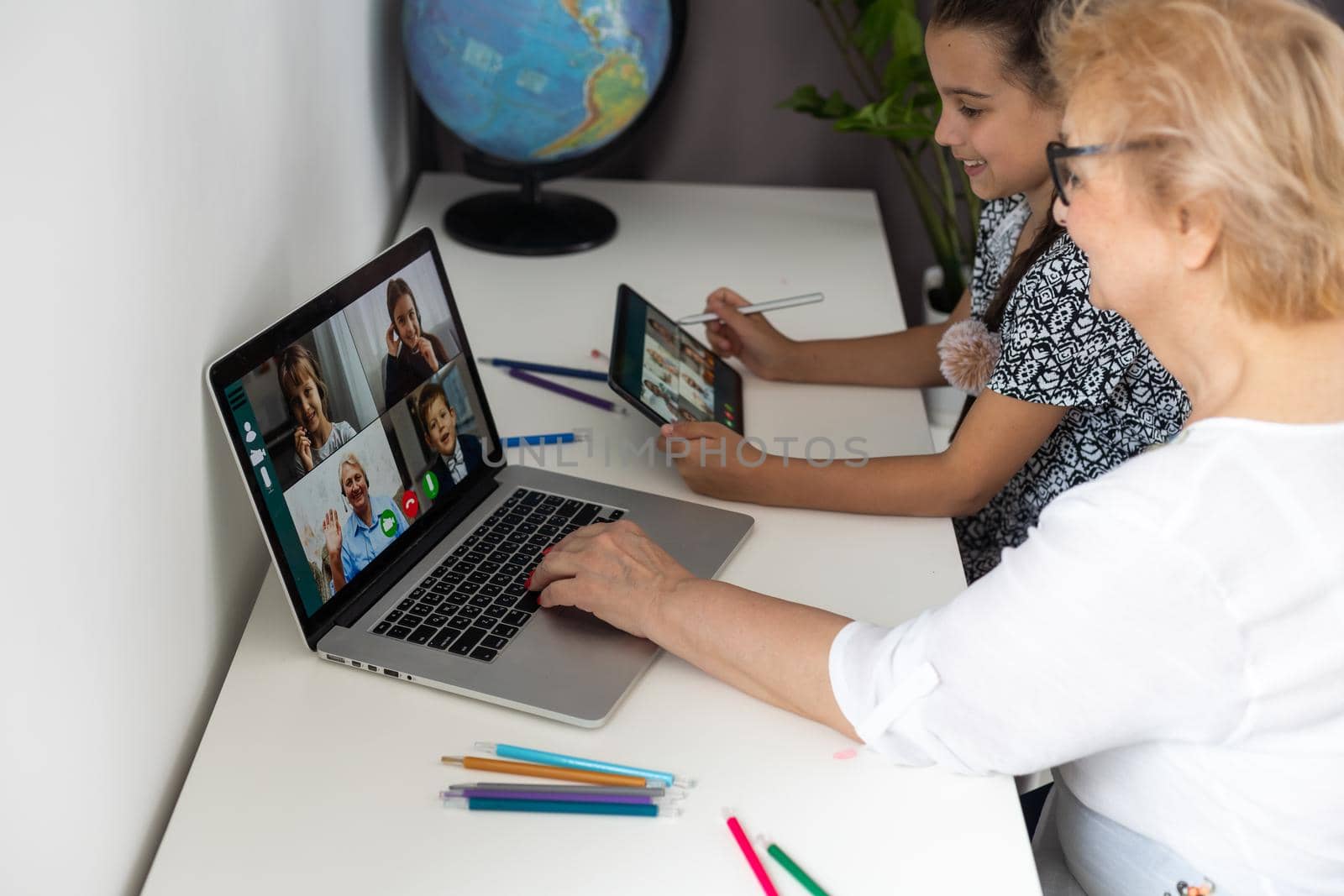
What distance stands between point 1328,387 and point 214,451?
28.2 inches

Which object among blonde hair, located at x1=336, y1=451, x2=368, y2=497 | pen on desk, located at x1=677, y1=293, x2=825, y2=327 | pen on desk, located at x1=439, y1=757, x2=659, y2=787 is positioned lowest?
pen on desk, located at x1=677, y1=293, x2=825, y2=327

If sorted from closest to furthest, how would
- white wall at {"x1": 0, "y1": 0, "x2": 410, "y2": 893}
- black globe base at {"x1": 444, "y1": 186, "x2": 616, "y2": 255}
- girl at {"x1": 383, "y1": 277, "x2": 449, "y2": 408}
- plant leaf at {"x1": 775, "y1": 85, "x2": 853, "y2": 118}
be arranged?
white wall at {"x1": 0, "y1": 0, "x2": 410, "y2": 893} < girl at {"x1": 383, "y1": 277, "x2": 449, "y2": 408} < black globe base at {"x1": 444, "y1": 186, "x2": 616, "y2": 255} < plant leaf at {"x1": 775, "y1": 85, "x2": 853, "y2": 118}

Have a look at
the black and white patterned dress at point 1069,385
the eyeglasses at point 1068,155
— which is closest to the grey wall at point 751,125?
the black and white patterned dress at point 1069,385

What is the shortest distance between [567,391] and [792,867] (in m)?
0.68

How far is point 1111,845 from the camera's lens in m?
0.84

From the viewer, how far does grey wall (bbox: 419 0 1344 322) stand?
1913 mm

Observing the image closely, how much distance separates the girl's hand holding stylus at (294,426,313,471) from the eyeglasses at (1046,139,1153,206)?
539 mm

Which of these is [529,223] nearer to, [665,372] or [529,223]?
[529,223]

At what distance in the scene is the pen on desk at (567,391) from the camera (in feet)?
4.22

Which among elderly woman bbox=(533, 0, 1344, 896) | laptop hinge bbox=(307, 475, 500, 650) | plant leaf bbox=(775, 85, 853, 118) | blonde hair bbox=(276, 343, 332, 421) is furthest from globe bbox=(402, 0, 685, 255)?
elderly woman bbox=(533, 0, 1344, 896)

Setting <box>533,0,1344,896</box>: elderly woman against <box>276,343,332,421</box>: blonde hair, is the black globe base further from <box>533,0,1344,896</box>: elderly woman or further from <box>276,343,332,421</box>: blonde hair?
<box>533,0,1344,896</box>: elderly woman

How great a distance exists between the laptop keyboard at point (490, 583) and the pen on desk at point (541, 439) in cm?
10

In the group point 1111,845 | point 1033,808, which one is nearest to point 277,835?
point 1111,845

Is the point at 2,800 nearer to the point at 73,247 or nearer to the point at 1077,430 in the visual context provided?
the point at 73,247
